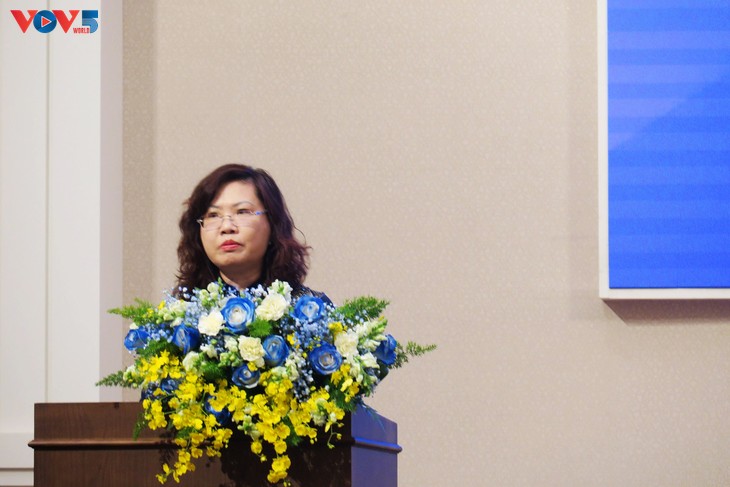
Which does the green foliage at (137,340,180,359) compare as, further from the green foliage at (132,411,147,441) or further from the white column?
the white column

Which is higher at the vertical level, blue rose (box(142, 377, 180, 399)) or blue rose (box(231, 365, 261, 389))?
blue rose (box(231, 365, 261, 389))

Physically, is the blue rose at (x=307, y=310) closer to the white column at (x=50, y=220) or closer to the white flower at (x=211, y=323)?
the white flower at (x=211, y=323)

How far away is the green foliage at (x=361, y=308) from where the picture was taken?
1749mm

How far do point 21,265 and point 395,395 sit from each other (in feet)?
4.92

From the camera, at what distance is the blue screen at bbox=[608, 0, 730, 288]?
A: 3.75 meters

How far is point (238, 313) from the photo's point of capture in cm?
165

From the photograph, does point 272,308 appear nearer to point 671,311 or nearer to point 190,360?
point 190,360

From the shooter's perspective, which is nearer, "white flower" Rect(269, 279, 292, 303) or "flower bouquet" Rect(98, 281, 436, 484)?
"flower bouquet" Rect(98, 281, 436, 484)

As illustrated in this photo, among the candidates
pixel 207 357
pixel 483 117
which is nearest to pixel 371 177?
pixel 483 117

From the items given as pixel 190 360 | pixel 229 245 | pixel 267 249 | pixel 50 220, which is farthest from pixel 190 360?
pixel 50 220

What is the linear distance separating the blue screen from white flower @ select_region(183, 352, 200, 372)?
245 centimetres

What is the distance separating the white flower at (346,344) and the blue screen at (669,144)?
2.27 m

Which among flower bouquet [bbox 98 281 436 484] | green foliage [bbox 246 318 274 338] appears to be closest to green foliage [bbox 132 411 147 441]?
flower bouquet [bbox 98 281 436 484]

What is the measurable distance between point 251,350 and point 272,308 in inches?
3.8
